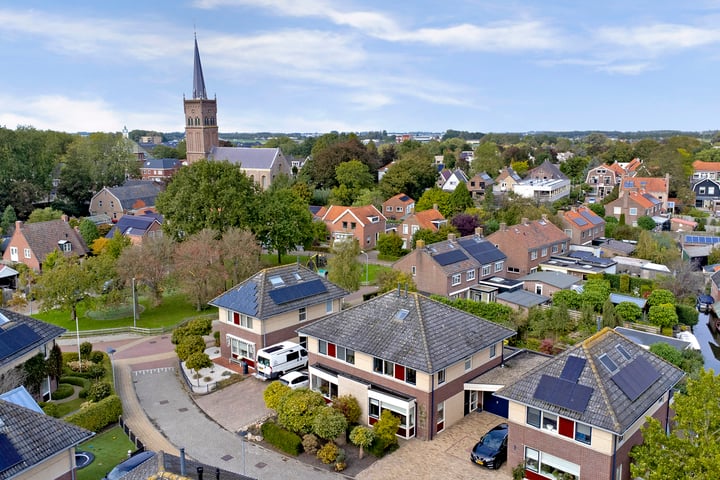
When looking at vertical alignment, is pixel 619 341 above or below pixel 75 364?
above

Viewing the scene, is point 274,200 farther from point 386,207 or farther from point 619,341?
point 619,341

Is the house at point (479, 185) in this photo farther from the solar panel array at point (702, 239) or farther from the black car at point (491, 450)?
the black car at point (491, 450)

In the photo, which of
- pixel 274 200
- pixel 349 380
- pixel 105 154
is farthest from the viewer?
pixel 105 154

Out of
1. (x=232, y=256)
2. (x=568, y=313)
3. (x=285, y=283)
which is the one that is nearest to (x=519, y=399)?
(x=285, y=283)

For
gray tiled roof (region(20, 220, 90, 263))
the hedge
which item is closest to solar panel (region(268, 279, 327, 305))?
the hedge

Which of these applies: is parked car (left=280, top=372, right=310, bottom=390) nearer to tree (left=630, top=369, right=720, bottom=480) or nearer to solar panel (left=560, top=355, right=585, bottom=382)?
solar panel (left=560, top=355, right=585, bottom=382)

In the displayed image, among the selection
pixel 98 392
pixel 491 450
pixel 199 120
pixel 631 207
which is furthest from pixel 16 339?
pixel 199 120
